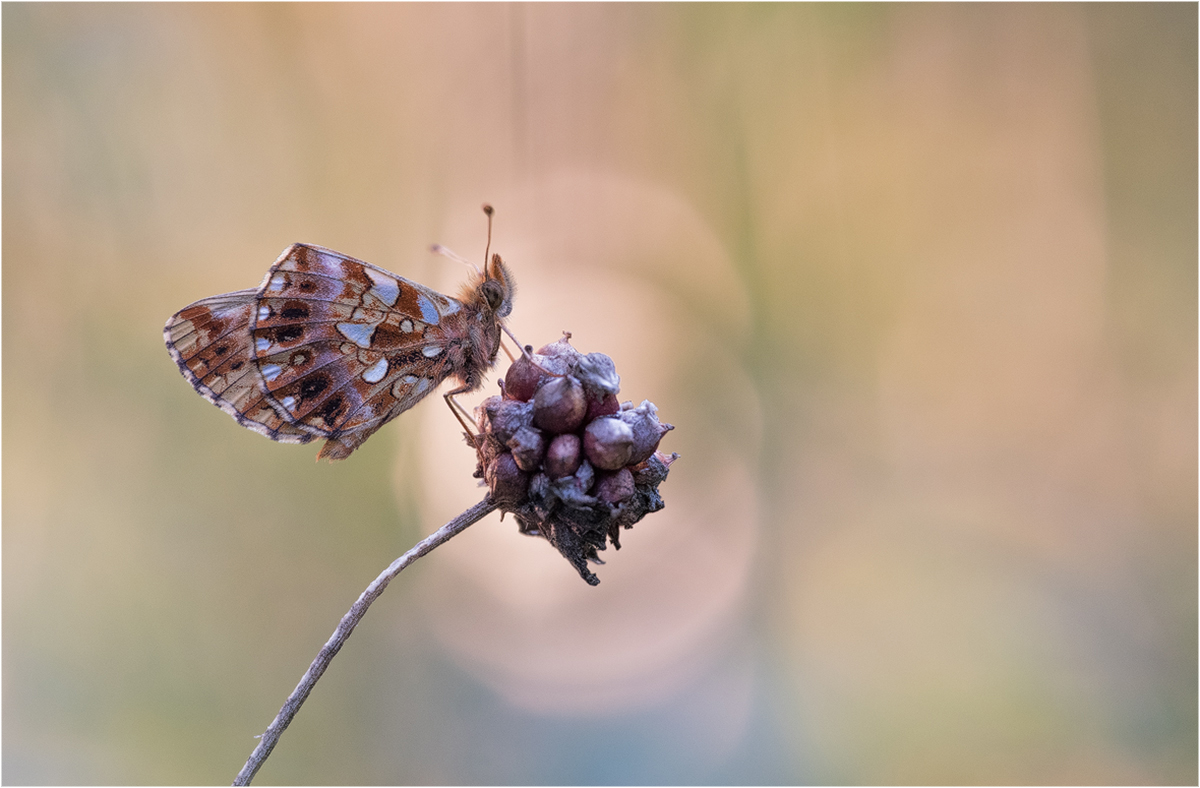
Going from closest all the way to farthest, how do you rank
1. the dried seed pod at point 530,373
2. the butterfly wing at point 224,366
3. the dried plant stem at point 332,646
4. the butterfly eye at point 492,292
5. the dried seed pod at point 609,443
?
1. the dried plant stem at point 332,646
2. the dried seed pod at point 609,443
3. the dried seed pod at point 530,373
4. the butterfly wing at point 224,366
5. the butterfly eye at point 492,292

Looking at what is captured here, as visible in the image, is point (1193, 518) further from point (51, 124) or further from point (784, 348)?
point (51, 124)

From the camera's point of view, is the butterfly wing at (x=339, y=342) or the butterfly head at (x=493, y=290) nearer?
the butterfly wing at (x=339, y=342)

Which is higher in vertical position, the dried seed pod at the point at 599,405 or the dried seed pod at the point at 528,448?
the dried seed pod at the point at 599,405

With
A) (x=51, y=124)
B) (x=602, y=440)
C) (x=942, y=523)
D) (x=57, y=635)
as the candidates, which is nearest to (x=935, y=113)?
(x=942, y=523)

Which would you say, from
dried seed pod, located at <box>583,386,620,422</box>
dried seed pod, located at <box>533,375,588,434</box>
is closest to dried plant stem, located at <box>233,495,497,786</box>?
dried seed pod, located at <box>533,375,588,434</box>

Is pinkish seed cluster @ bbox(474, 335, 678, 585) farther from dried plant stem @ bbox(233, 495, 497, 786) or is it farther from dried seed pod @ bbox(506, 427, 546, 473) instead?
dried plant stem @ bbox(233, 495, 497, 786)

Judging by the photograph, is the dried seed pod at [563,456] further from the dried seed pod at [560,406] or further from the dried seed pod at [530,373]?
the dried seed pod at [530,373]

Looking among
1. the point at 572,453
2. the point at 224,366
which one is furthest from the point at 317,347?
the point at 572,453

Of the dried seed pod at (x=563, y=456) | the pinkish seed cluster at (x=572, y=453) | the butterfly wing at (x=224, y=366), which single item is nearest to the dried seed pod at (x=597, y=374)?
the pinkish seed cluster at (x=572, y=453)

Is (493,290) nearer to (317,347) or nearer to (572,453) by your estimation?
(317,347)
